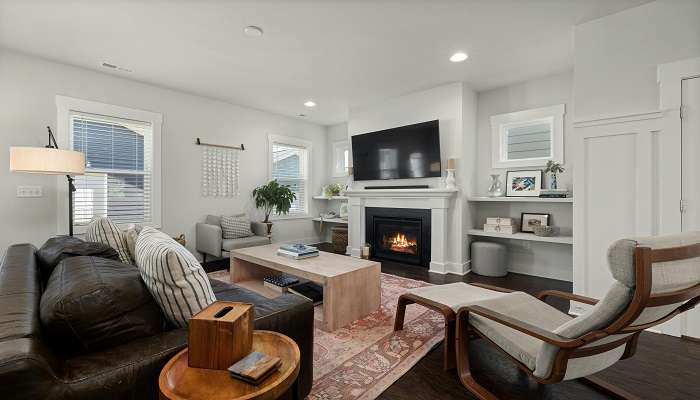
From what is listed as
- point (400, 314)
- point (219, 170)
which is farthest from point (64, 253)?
point (219, 170)

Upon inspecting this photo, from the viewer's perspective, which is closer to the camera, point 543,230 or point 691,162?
point 691,162

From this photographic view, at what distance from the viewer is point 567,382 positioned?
67.6 inches

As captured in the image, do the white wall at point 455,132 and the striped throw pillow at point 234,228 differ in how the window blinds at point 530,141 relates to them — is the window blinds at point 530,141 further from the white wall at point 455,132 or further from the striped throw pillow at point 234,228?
the striped throw pillow at point 234,228

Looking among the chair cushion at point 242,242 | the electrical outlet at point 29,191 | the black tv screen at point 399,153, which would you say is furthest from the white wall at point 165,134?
the black tv screen at point 399,153

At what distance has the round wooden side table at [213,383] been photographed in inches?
31.8

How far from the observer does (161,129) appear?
418cm

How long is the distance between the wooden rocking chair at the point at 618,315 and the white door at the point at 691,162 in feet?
4.13

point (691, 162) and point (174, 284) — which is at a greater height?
point (691, 162)

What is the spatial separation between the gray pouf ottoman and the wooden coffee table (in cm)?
183

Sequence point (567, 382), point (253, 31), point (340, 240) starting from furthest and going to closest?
point (340, 240)
point (253, 31)
point (567, 382)

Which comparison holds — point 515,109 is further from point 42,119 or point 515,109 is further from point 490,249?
point 42,119

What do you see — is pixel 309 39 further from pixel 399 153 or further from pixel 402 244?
pixel 402 244

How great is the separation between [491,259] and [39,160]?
4672 mm

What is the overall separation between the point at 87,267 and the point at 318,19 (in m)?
2.36
